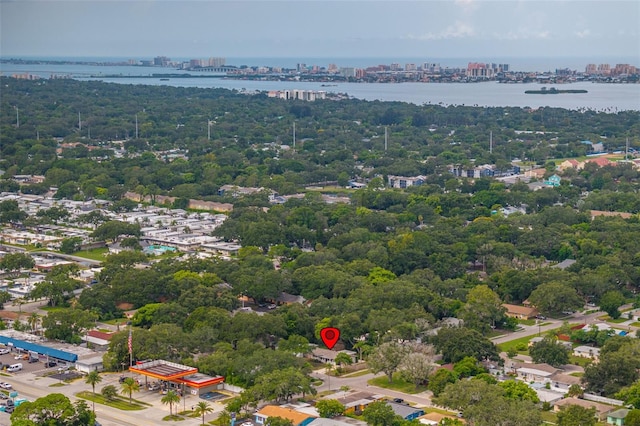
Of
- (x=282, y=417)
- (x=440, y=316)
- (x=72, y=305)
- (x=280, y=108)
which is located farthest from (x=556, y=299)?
(x=280, y=108)

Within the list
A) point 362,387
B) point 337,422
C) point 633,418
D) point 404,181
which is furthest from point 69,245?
point 633,418

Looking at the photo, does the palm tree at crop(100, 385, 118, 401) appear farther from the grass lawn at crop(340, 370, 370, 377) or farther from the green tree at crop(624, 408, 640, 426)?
the green tree at crop(624, 408, 640, 426)

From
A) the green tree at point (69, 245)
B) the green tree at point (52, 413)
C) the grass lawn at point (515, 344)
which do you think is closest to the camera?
the green tree at point (52, 413)

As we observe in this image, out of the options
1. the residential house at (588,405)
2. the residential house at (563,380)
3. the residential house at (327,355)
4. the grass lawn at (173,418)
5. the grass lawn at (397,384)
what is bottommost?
the grass lawn at (173,418)

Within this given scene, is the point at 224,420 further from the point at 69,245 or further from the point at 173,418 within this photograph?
the point at 69,245

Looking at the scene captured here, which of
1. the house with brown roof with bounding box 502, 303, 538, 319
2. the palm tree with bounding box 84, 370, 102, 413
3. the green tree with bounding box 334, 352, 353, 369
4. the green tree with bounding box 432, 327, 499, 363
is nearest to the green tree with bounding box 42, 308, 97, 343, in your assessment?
the palm tree with bounding box 84, 370, 102, 413

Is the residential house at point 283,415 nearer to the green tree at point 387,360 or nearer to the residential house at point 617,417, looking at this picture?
the green tree at point 387,360

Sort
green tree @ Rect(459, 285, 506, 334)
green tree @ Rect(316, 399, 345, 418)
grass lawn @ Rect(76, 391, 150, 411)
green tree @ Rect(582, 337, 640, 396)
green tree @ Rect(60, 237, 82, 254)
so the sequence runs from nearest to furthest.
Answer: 1. green tree @ Rect(316, 399, 345, 418)
2. grass lawn @ Rect(76, 391, 150, 411)
3. green tree @ Rect(582, 337, 640, 396)
4. green tree @ Rect(459, 285, 506, 334)
5. green tree @ Rect(60, 237, 82, 254)

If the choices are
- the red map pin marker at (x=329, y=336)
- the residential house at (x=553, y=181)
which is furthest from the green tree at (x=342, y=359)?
the residential house at (x=553, y=181)
